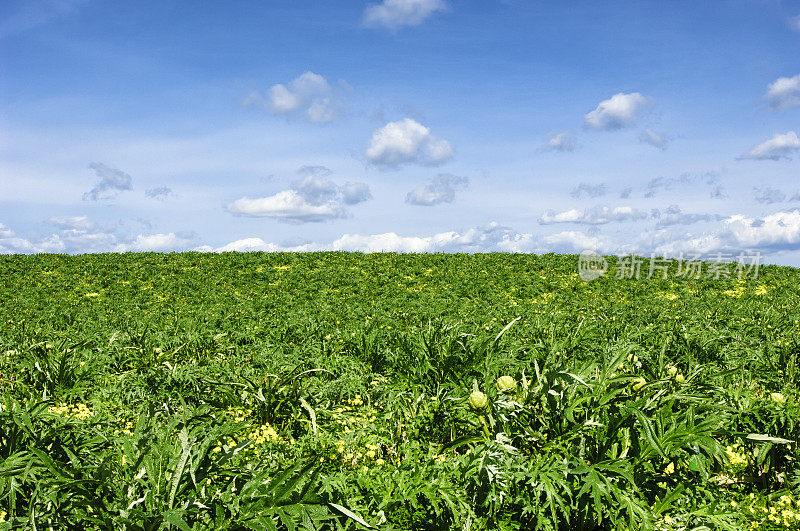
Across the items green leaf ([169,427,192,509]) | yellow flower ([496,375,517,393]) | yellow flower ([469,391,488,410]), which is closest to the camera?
green leaf ([169,427,192,509])

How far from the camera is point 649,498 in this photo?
3162mm

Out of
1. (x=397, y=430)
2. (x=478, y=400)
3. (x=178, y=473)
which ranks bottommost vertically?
(x=397, y=430)

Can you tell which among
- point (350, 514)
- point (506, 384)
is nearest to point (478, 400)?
point (506, 384)

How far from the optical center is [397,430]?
4.04 metres

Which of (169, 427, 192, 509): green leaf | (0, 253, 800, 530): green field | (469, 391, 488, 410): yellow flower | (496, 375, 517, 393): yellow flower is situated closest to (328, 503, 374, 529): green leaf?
(0, 253, 800, 530): green field

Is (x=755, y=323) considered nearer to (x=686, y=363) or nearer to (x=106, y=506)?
(x=686, y=363)

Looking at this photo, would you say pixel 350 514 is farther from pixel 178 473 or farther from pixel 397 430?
pixel 397 430

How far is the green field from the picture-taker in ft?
8.86
